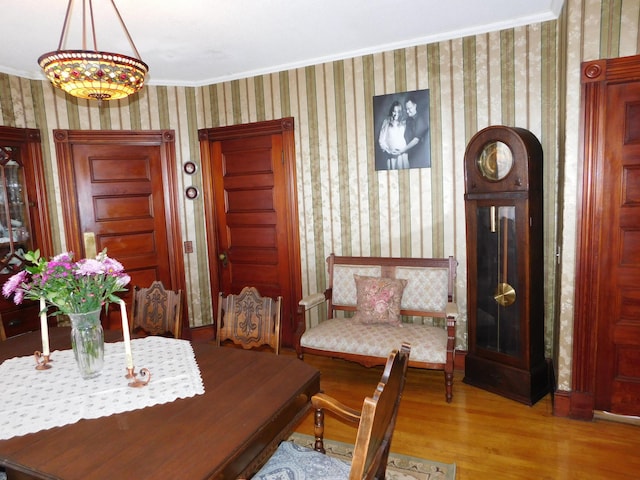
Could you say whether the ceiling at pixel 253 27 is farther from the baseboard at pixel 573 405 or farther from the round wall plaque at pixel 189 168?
the baseboard at pixel 573 405

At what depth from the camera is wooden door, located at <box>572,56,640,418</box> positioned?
2477mm

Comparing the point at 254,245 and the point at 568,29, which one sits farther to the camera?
the point at 254,245

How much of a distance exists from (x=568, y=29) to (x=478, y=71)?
2.54ft

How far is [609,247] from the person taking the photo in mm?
2590

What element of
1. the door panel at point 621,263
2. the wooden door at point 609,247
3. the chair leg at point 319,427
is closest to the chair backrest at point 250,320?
the chair leg at point 319,427

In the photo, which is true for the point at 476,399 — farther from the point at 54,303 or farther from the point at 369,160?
the point at 54,303

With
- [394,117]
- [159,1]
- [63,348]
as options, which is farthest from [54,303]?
[394,117]

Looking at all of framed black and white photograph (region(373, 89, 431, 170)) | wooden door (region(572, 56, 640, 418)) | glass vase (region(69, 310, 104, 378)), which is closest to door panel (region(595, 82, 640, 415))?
wooden door (region(572, 56, 640, 418))

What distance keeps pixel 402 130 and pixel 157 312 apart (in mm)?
2276

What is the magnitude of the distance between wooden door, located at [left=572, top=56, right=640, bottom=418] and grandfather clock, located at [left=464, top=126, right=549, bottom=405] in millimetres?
314

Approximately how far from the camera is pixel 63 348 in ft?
7.50

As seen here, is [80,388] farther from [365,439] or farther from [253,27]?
[253,27]

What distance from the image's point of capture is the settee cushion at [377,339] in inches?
118

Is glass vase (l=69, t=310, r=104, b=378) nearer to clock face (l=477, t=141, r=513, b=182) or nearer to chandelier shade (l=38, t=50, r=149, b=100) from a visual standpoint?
chandelier shade (l=38, t=50, r=149, b=100)
